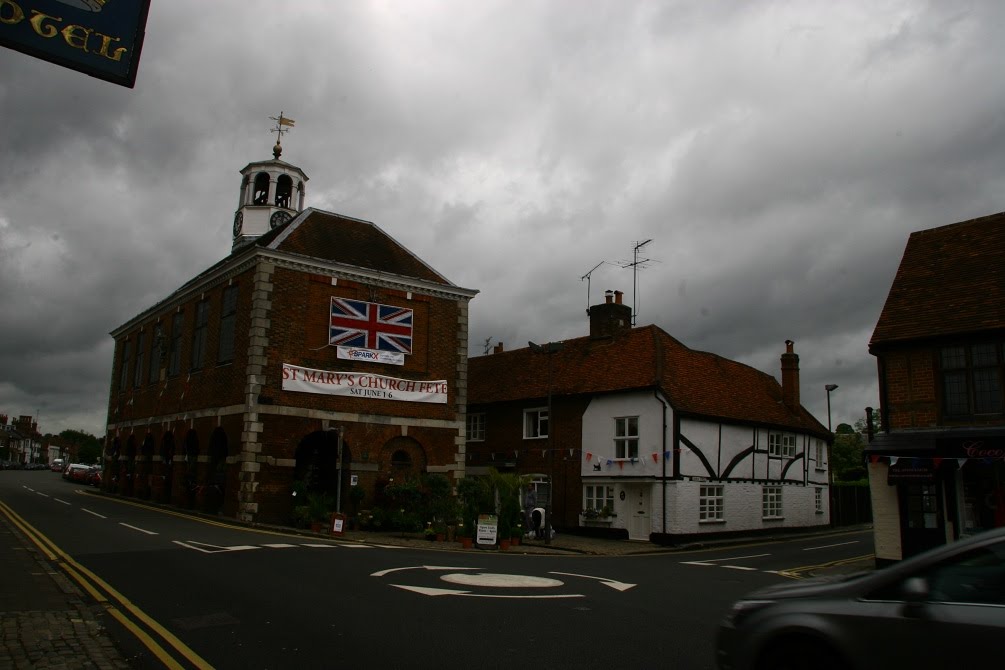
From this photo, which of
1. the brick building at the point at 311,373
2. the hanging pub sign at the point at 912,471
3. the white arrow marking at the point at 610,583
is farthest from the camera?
the brick building at the point at 311,373

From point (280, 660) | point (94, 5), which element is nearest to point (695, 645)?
point (280, 660)

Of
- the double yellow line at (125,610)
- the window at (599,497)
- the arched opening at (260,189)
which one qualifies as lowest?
the double yellow line at (125,610)

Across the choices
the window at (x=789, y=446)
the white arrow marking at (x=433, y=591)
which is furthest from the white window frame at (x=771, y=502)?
the white arrow marking at (x=433, y=591)

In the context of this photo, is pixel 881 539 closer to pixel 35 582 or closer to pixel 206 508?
pixel 35 582

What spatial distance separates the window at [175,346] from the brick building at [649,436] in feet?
44.1

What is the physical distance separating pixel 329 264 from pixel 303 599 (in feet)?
62.2

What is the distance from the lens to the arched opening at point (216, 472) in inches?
1108

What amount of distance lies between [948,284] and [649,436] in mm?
11765

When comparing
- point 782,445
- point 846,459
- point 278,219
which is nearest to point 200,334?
point 278,219

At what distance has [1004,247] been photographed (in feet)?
65.6

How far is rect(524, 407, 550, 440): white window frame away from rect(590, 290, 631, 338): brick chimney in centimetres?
445

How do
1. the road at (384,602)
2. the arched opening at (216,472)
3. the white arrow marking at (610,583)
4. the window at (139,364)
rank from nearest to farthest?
the road at (384,602)
the white arrow marking at (610,583)
the arched opening at (216,472)
the window at (139,364)

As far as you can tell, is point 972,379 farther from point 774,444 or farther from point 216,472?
point 216,472

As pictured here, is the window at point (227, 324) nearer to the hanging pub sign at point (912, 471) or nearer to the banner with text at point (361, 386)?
the banner with text at point (361, 386)
